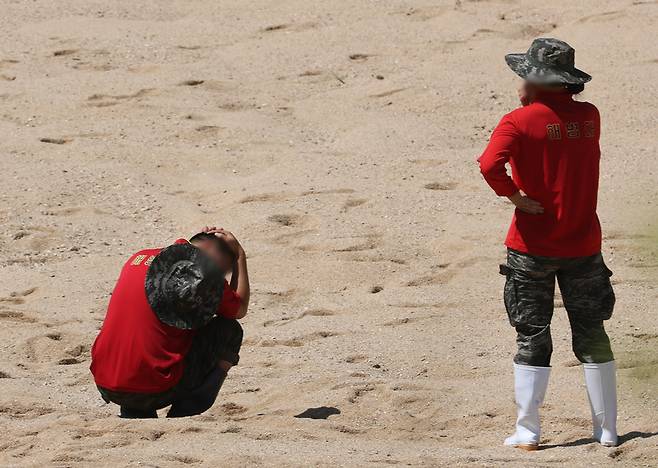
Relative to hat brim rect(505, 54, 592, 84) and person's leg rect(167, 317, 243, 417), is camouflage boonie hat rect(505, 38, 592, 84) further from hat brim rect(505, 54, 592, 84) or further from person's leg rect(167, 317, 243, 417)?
person's leg rect(167, 317, 243, 417)

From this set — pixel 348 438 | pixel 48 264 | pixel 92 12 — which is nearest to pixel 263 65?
pixel 92 12

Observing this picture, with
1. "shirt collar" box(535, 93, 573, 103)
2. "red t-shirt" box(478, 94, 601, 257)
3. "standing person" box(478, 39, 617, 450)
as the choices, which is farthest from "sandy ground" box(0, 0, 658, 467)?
"shirt collar" box(535, 93, 573, 103)

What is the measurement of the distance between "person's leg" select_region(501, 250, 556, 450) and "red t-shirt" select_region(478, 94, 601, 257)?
0.08 meters

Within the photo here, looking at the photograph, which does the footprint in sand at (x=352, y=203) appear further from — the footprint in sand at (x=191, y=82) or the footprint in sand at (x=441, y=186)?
the footprint in sand at (x=191, y=82)

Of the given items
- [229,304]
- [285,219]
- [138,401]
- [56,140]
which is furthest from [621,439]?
[56,140]

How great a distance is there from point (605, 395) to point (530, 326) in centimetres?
39

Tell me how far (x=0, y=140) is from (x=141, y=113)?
3.28ft

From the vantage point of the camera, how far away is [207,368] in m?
5.54

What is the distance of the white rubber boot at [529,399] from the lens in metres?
5.00

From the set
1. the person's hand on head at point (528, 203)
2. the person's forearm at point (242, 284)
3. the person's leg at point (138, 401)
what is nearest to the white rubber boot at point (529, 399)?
the person's hand on head at point (528, 203)

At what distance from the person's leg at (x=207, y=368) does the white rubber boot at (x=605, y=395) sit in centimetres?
152

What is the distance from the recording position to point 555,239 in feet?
16.0

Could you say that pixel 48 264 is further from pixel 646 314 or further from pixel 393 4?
pixel 393 4

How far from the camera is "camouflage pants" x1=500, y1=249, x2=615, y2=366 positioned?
495 centimetres
